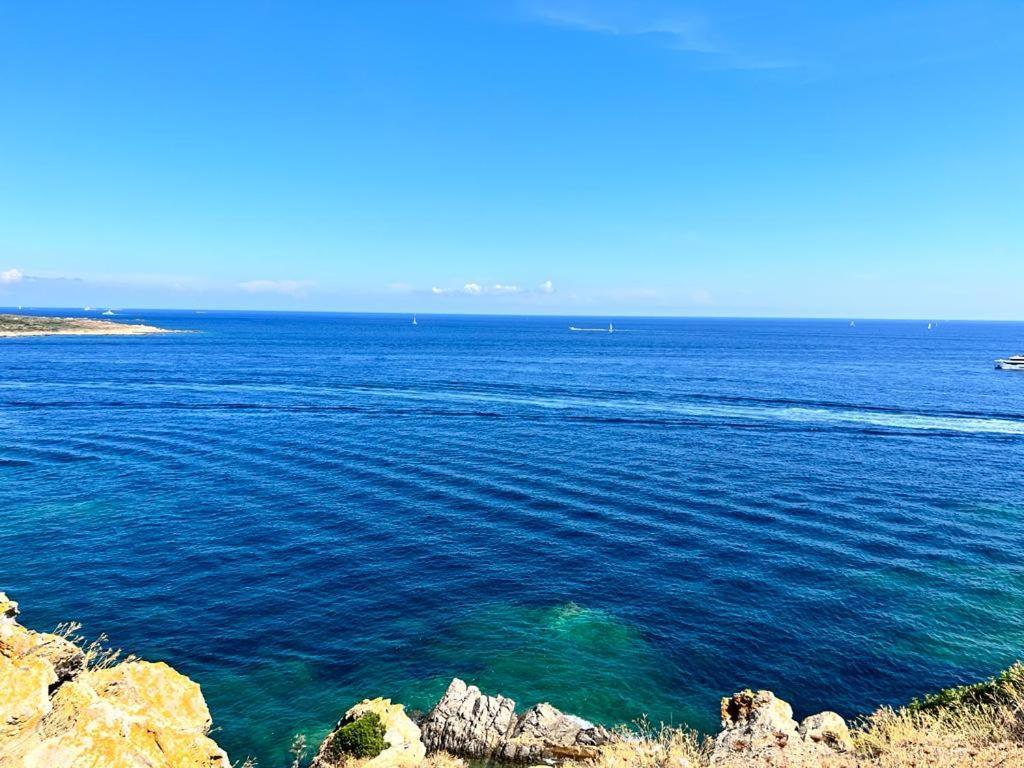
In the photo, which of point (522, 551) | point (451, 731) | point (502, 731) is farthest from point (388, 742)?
point (522, 551)

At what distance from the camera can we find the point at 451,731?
26484 millimetres

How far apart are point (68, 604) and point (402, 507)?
24462 mm

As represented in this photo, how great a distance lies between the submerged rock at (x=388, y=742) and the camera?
23.5 meters

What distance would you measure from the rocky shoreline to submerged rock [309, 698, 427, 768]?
2.2 inches

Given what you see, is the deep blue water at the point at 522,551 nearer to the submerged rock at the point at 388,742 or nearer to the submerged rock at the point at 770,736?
the submerged rock at the point at 770,736

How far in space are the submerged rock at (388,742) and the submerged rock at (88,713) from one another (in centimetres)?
534

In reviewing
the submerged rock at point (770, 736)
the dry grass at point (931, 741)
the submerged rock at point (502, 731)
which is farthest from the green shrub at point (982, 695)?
the submerged rock at point (502, 731)

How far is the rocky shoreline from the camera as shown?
1675cm

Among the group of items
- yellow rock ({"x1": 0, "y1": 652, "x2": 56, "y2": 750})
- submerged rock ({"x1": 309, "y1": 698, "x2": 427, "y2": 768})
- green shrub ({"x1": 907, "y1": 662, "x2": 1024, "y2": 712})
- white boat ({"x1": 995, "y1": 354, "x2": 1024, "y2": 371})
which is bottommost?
submerged rock ({"x1": 309, "y1": 698, "x2": 427, "y2": 768})

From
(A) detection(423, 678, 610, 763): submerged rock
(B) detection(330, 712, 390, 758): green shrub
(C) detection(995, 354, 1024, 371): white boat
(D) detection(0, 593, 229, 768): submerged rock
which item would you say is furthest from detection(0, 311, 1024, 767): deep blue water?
(C) detection(995, 354, 1024, 371): white boat

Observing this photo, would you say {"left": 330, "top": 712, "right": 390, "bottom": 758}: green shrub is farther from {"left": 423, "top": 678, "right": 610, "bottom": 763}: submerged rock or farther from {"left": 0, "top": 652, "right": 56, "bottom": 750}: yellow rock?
{"left": 0, "top": 652, "right": 56, "bottom": 750}: yellow rock

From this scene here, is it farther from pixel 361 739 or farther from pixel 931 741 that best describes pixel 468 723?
pixel 931 741

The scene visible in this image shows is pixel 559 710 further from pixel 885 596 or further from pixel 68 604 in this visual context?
pixel 68 604

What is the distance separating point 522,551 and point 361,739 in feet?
74.4
